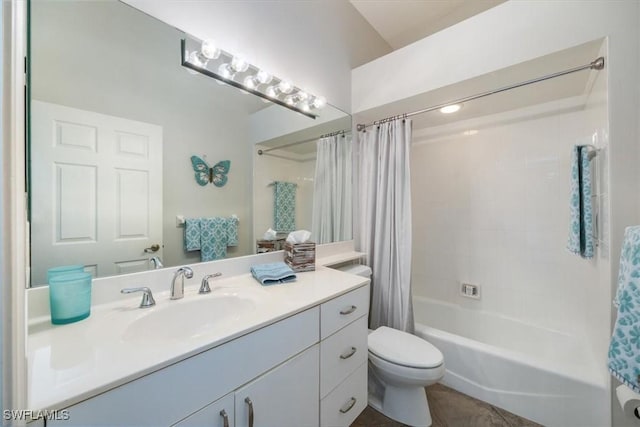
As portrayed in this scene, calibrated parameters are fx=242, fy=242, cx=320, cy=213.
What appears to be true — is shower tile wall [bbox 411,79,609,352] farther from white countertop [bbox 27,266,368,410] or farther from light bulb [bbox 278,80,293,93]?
white countertop [bbox 27,266,368,410]

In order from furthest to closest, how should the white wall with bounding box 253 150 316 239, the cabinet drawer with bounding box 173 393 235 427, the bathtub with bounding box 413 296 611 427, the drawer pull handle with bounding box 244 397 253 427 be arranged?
the white wall with bounding box 253 150 316 239
the bathtub with bounding box 413 296 611 427
the drawer pull handle with bounding box 244 397 253 427
the cabinet drawer with bounding box 173 393 235 427

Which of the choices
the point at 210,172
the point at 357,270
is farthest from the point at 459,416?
the point at 210,172

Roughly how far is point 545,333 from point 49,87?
3161 millimetres

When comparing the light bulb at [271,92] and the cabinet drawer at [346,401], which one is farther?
the light bulb at [271,92]

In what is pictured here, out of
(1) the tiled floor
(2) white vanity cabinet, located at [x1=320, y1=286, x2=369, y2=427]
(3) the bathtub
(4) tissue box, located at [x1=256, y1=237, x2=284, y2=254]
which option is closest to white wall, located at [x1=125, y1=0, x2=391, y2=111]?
(4) tissue box, located at [x1=256, y1=237, x2=284, y2=254]

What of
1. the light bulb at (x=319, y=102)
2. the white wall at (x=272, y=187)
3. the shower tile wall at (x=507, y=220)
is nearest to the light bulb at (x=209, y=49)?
the white wall at (x=272, y=187)

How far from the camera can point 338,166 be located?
1.97 metres

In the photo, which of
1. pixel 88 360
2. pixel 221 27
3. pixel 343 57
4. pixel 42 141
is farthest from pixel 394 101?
pixel 88 360

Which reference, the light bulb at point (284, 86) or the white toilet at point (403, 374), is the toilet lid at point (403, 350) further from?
the light bulb at point (284, 86)

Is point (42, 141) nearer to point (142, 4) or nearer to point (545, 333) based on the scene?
point (142, 4)

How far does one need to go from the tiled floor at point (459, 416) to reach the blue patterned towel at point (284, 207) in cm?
122

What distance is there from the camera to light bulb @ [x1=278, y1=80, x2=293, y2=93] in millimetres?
1497

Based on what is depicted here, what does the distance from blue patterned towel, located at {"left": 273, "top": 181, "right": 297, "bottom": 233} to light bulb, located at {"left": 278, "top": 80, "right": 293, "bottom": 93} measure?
0.58 meters

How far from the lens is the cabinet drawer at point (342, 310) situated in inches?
40.3
